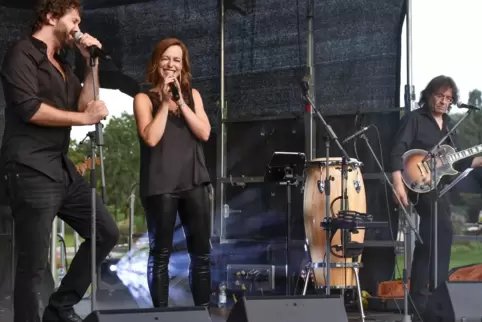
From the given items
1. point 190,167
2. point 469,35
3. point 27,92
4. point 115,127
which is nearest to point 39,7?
point 27,92

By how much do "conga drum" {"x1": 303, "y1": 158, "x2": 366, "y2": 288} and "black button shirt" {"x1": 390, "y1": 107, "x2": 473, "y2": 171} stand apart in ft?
0.96

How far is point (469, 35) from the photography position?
6441mm

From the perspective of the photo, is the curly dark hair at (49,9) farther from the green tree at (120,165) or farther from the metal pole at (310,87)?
the metal pole at (310,87)

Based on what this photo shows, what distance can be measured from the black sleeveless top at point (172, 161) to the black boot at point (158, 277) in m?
0.33

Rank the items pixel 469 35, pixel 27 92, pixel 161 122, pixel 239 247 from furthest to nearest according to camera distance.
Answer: pixel 239 247, pixel 469 35, pixel 161 122, pixel 27 92

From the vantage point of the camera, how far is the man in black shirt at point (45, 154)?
3.61 metres

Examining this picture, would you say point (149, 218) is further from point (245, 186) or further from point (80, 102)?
point (245, 186)

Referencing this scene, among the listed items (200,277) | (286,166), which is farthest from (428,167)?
(200,277)

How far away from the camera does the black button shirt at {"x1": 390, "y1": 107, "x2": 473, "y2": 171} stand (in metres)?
5.53

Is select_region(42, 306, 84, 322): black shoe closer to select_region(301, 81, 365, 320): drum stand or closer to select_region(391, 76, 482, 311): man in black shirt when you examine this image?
select_region(301, 81, 365, 320): drum stand

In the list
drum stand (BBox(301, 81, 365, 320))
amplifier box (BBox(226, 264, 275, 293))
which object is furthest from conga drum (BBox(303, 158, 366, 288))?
amplifier box (BBox(226, 264, 275, 293))

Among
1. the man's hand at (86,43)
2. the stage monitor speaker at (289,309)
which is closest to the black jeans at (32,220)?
the man's hand at (86,43)

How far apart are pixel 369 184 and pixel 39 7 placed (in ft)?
11.8

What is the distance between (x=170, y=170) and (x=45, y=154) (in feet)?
2.37
